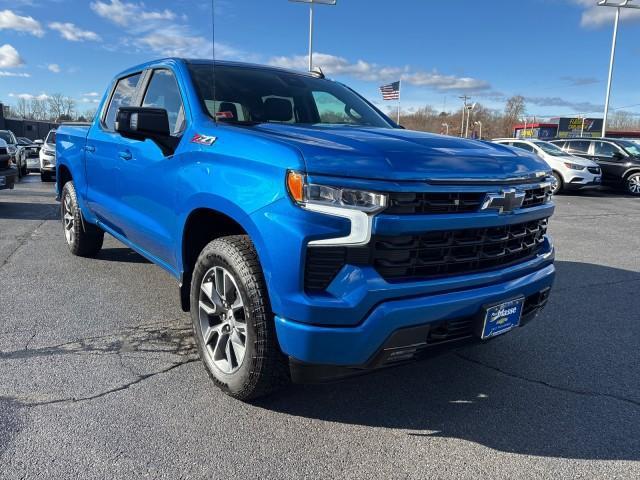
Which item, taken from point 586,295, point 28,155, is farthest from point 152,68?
point 28,155

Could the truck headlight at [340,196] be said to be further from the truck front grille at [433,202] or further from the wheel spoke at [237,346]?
the wheel spoke at [237,346]

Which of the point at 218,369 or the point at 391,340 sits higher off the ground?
the point at 391,340

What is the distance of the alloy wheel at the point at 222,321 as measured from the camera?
2.73 metres

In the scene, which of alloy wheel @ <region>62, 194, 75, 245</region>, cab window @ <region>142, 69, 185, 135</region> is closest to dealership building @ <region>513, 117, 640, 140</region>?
alloy wheel @ <region>62, 194, 75, 245</region>

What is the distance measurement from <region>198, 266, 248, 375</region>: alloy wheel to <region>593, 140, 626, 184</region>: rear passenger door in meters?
16.1

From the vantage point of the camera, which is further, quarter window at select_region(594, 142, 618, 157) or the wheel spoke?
quarter window at select_region(594, 142, 618, 157)

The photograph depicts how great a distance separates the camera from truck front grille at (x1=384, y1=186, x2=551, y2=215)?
229cm

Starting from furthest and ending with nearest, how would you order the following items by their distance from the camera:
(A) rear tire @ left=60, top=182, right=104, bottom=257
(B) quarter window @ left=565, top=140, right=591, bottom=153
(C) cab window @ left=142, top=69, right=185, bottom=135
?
(B) quarter window @ left=565, top=140, right=591, bottom=153
(A) rear tire @ left=60, top=182, right=104, bottom=257
(C) cab window @ left=142, top=69, right=185, bottom=135

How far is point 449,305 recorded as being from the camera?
2.39 m

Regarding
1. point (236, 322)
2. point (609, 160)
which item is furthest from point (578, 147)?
point (236, 322)

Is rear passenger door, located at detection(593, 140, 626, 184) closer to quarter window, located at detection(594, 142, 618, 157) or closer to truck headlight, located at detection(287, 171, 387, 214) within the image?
quarter window, located at detection(594, 142, 618, 157)

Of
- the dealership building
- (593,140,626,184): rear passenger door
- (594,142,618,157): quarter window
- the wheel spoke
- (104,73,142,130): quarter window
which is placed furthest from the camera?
the dealership building

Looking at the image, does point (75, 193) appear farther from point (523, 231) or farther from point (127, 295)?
point (523, 231)

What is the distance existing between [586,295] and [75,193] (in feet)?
17.2
